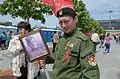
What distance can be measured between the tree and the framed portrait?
26.5ft

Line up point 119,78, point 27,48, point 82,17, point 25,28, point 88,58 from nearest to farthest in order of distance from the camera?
1. point 88,58
2. point 27,48
3. point 25,28
4. point 119,78
5. point 82,17

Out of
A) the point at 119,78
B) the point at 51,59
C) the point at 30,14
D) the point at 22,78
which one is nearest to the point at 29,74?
the point at 22,78

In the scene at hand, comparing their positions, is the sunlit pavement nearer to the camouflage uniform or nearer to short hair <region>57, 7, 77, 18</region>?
the camouflage uniform

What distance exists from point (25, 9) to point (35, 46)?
886cm

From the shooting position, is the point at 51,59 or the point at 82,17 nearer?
the point at 51,59

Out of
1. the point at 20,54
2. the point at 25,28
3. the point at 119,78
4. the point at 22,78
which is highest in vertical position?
the point at 25,28

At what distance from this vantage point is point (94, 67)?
3242 mm

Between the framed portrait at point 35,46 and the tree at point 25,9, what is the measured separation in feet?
26.5

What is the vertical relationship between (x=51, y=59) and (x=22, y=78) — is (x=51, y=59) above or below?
above

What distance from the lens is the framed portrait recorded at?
4.38 metres

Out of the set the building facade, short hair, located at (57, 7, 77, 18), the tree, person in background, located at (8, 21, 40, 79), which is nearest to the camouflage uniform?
short hair, located at (57, 7, 77, 18)

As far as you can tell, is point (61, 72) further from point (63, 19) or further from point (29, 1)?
point (29, 1)

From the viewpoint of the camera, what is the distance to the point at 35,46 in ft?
15.1

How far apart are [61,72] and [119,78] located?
8618mm
